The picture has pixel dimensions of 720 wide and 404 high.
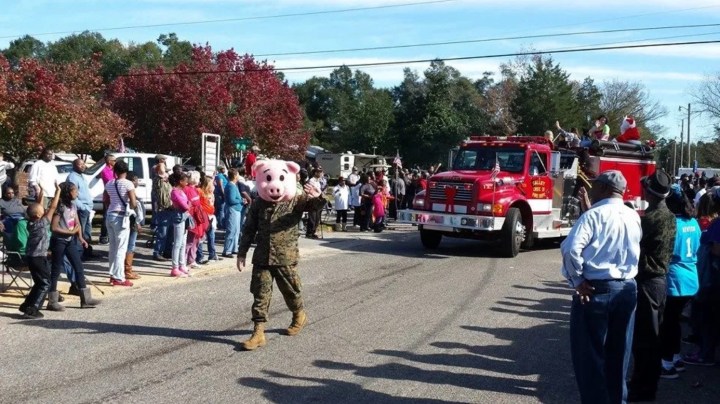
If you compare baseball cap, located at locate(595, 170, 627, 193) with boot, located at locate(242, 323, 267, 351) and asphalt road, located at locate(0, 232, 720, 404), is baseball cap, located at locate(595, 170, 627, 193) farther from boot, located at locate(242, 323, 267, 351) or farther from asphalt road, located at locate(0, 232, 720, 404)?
boot, located at locate(242, 323, 267, 351)

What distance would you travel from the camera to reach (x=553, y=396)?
6.63 m

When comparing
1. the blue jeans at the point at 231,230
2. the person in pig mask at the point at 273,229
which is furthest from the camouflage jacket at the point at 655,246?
the blue jeans at the point at 231,230

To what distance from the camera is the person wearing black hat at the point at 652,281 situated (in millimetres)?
6289

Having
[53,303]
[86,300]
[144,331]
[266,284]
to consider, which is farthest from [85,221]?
[266,284]

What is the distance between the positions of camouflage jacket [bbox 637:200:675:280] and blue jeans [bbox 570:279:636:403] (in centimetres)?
79

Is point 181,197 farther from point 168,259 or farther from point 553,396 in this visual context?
point 553,396

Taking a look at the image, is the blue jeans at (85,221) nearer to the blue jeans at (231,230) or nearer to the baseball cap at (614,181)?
the blue jeans at (231,230)

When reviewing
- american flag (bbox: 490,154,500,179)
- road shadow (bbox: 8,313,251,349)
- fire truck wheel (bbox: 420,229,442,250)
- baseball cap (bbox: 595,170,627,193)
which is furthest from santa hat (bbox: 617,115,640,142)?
baseball cap (bbox: 595,170,627,193)

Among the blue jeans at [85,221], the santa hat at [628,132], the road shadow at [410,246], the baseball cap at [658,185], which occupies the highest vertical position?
the santa hat at [628,132]

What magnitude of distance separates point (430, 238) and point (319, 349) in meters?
9.83

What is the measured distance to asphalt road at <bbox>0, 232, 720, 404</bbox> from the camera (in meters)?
6.60

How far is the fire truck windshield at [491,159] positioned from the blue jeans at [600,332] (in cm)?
1171

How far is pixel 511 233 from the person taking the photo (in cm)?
1609

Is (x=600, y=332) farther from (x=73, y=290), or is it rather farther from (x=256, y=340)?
(x=73, y=290)
